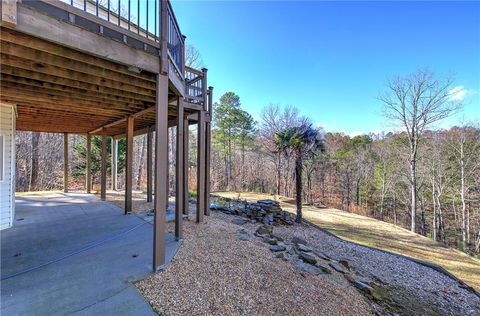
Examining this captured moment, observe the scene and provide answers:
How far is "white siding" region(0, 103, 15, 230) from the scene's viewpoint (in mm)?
4312

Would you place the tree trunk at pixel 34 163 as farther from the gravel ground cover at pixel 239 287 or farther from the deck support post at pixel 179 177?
the gravel ground cover at pixel 239 287

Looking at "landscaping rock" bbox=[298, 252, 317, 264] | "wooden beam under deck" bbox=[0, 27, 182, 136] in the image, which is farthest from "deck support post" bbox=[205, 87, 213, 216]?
"landscaping rock" bbox=[298, 252, 317, 264]

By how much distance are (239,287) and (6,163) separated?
5231mm

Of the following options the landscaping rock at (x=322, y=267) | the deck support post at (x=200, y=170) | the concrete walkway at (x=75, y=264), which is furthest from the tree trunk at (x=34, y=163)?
the landscaping rock at (x=322, y=267)

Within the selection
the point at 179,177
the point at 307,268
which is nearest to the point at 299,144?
the point at 307,268

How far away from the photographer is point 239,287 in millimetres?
2760

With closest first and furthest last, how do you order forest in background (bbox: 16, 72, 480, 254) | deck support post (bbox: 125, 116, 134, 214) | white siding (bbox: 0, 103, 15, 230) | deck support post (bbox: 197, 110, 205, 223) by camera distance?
white siding (bbox: 0, 103, 15, 230)
deck support post (bbox: 197, 110, 205, 223)
deck support post (bbox: 125, 116, 134, 214)
forest in background (bbox: 16, 72, 480, 254)

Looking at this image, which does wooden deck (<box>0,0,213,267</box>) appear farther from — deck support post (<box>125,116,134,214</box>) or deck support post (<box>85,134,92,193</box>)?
deck support post (<box>85,134,92,193</box>)

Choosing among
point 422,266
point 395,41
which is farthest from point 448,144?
point 422,266

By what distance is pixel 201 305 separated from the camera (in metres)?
2.34

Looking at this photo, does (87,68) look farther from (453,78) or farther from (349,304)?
(453,78)

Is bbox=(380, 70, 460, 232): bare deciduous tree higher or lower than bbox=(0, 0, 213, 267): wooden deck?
higher

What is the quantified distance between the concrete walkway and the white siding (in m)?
0.32

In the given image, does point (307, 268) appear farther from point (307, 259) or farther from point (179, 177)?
point (179, 177)
